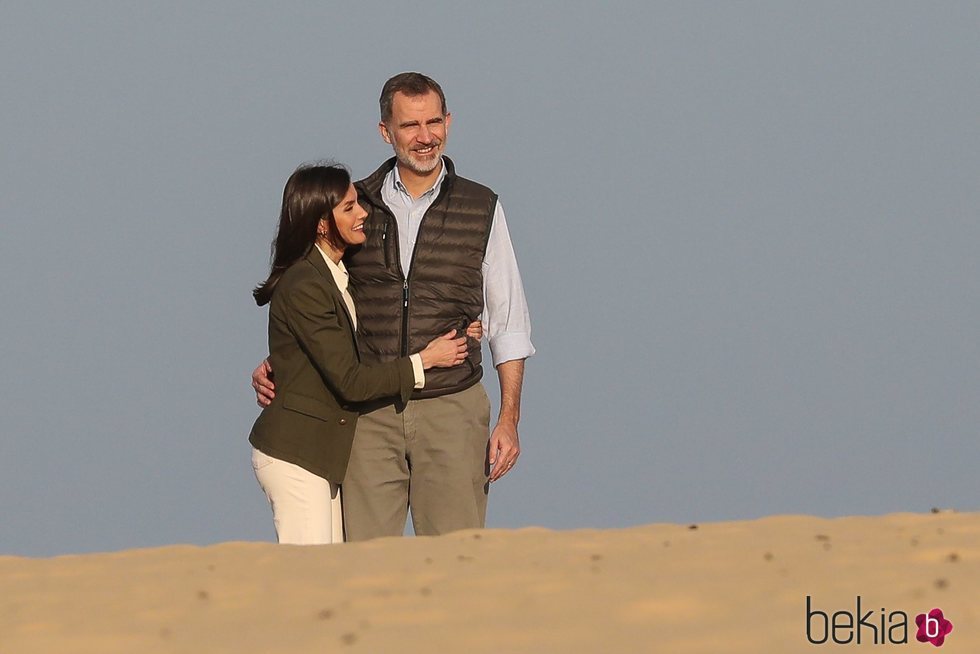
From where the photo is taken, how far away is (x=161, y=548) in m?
6.50

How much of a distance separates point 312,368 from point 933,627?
314 centimetres

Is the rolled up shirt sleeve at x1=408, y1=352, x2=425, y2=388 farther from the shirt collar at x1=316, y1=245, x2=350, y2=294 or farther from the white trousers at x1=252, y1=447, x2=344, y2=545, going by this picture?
the white trousers at x1=252, y1=447, x2=344, y2=545

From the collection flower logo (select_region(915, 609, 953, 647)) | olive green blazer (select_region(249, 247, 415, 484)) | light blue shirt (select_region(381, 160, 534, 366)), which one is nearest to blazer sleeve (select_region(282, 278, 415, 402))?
olive green blazer (select_region(249, 247, 415, 484))

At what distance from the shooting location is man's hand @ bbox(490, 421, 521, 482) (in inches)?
295

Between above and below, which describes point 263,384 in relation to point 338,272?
below

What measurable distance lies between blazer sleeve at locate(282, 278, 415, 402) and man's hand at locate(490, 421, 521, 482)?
0.82 metres

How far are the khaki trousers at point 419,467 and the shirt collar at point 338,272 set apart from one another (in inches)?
24.0

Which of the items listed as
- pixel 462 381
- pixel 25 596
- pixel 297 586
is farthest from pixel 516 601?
pixel 462 381

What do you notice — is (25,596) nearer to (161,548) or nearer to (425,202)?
(161,548)

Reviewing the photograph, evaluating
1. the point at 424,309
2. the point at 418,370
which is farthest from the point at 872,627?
the point at 424,309

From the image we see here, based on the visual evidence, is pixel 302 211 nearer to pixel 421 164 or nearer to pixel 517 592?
pixel 421 164

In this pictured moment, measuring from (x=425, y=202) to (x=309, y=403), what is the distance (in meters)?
1.19

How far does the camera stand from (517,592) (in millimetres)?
5160

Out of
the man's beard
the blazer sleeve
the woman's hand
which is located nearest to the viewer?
the blazer sleeve
